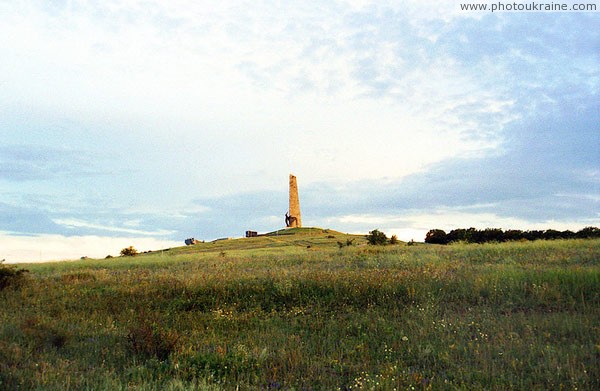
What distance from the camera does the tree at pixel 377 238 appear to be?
1586 inches

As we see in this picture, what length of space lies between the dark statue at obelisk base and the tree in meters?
48.8

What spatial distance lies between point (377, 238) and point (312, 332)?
3070 centimetres

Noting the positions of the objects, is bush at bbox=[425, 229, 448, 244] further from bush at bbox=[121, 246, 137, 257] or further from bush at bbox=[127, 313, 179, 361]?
bush at bbox=[127, 313, 179, 361]

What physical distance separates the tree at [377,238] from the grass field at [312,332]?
2281cm

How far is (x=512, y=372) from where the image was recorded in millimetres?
7621

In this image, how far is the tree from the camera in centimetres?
4028

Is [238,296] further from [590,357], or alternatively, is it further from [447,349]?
[590,357]

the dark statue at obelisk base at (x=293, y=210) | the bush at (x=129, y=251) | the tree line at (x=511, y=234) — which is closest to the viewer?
the tree line at (x=511, y=234)

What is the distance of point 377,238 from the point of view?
133 ft

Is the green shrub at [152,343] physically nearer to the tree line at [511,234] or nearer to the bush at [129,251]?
the tree line at [511,234]

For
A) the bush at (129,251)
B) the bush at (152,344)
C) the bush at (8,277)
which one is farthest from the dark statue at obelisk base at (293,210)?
the bush at (152,344)

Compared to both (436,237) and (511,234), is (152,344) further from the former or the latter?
(436,237)

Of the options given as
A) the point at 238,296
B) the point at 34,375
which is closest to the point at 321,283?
the point at 238,296

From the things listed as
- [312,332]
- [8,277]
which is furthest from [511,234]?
[8,277]
